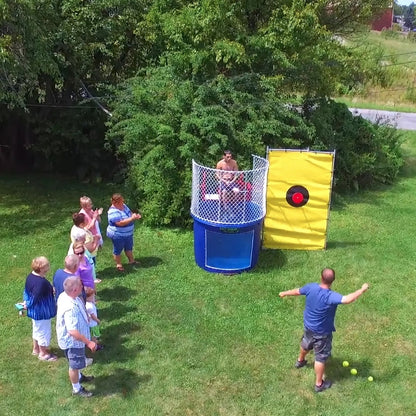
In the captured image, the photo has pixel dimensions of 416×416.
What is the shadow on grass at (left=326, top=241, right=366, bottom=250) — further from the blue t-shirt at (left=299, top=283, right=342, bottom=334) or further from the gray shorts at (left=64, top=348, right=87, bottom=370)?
the gray shorts at (left=64, top=348, right=87, bottom=370)

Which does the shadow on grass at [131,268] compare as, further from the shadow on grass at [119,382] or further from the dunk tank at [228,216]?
the shadow on grass at [119,382]

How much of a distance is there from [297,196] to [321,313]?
13.2ft

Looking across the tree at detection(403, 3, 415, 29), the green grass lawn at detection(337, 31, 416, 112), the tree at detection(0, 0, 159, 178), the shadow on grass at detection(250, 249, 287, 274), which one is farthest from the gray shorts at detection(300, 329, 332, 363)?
the tree at detection(403, 3, 415, 29)

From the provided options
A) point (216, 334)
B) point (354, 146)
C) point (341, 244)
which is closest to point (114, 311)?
point (216, 334)

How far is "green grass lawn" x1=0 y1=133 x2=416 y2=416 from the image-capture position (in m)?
5.71

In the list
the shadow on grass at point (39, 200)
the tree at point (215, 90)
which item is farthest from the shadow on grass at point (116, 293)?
the tree at point (215, 90)

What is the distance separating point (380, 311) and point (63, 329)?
4.58 meters

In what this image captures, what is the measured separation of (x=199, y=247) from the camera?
28.7 feet

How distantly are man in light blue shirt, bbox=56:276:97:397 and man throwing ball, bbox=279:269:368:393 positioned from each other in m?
2.29

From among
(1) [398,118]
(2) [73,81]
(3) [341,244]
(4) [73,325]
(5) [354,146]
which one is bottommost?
(3) [341,244]

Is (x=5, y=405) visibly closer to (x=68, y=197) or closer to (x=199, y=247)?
(x=199, y=247)

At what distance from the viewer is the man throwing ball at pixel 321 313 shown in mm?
5457

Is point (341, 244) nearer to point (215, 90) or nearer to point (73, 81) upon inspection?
point (215, 90)

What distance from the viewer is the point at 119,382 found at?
594 cm
